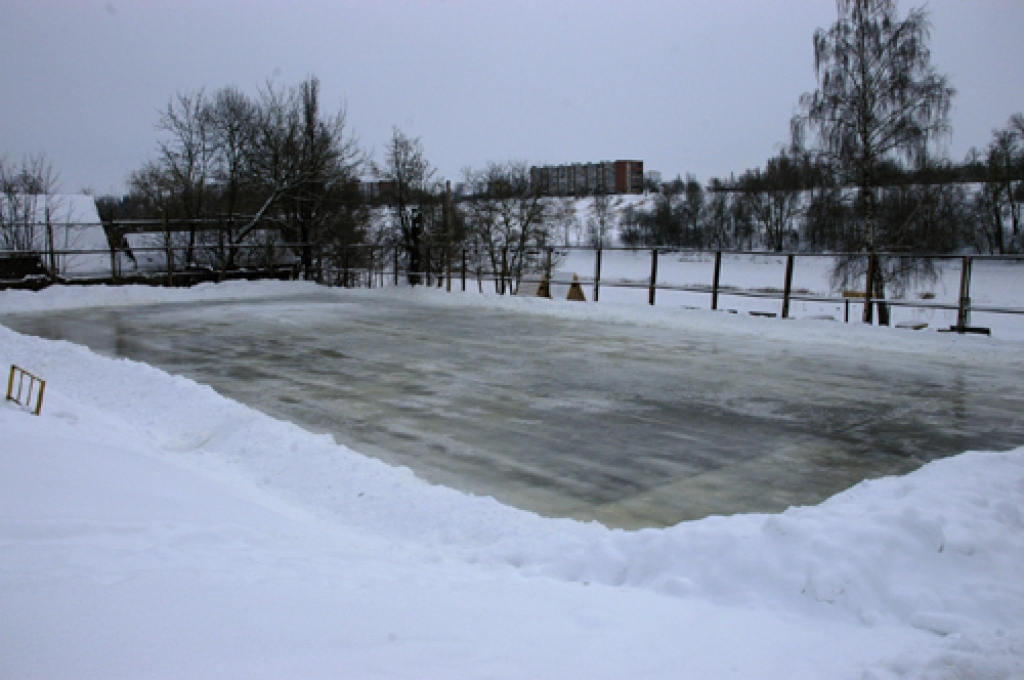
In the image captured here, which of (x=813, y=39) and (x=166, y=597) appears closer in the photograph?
(x=166, y=597)

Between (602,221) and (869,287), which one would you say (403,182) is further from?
(602,221)

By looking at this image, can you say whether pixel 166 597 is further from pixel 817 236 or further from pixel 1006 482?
pixel 817 236

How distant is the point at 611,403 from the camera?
7578 mm

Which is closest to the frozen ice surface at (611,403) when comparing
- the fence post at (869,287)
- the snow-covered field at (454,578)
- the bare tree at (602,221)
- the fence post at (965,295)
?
the snow-covered field at (454,578)

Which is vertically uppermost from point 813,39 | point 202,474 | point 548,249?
point 813,39

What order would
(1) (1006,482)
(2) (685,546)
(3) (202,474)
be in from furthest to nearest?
(3) (202,474) < (1) (1006,482) < (2) (685,546)

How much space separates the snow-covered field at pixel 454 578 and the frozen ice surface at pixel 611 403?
0.65 m

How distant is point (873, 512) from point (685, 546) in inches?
38.5

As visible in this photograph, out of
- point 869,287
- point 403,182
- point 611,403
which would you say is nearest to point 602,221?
point 403,182

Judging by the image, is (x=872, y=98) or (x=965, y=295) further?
(x=872, y=98)

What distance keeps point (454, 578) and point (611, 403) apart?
166 inches

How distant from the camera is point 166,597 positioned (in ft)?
9.21

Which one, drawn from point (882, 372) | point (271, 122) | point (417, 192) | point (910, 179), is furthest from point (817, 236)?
point (271, 122)

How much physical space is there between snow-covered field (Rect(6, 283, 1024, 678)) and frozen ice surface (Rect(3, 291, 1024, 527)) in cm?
65
